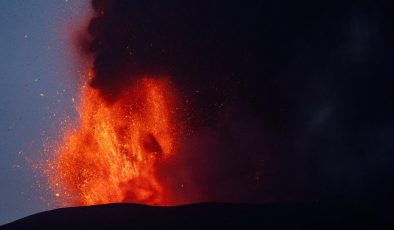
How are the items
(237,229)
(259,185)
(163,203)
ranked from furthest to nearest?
(259,185)
(163,203)
(237,229)

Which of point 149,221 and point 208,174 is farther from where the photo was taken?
point 208,174

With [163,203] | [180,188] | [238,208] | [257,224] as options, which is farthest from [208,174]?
[257,224]

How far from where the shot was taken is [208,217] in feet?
99.1

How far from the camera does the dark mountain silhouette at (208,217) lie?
94.6 ft

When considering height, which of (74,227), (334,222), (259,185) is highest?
(259,185)

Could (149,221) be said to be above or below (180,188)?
below

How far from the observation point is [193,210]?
31.4 meters

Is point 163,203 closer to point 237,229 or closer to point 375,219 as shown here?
point 237,229

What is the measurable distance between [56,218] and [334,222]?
1837 cm

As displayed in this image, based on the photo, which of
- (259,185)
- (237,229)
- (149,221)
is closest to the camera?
(237,229)

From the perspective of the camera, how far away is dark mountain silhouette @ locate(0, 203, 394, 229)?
28844 millimetres

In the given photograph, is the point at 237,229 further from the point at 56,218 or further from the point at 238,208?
the point at 56,218

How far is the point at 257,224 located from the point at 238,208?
297 centimetres

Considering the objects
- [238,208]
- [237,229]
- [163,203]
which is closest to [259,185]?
[163,203]
